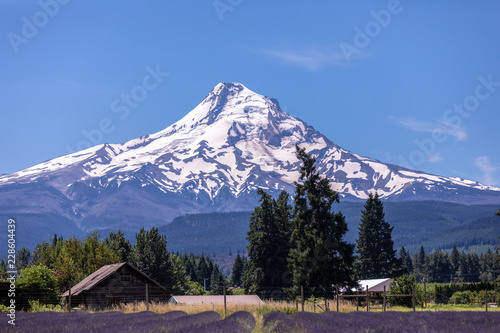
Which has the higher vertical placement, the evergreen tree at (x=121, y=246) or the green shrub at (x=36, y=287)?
the evergreen tree at (x=121, y=246)

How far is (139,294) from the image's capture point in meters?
66.0

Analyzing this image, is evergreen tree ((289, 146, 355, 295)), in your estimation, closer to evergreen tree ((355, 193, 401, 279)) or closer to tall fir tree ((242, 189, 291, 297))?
tall fir tree ((242, 189, 291, 297))

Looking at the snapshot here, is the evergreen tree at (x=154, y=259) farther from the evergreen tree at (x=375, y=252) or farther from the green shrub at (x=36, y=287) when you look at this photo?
the green shrub at (x=36, y=287)

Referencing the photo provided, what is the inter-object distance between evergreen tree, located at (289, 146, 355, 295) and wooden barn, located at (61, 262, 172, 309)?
14588mm

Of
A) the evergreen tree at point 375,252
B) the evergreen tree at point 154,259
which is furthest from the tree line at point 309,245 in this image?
the evergreen tree at point 154,259

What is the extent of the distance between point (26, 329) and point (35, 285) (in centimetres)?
3201

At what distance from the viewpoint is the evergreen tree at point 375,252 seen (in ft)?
404

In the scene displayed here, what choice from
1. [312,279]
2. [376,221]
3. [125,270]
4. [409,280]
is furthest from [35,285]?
[376,221]

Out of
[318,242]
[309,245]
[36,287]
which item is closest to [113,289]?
[36,287]

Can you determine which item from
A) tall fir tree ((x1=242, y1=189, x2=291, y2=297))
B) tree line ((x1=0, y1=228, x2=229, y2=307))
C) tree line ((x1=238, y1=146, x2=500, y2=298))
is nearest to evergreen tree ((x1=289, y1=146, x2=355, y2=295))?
tree line ((x1=238, y1=146, x2=500, y2=298))

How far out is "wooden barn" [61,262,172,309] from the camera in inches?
2446

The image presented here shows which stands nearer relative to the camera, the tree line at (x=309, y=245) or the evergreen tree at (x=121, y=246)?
the tree line at (x=309, y=245)

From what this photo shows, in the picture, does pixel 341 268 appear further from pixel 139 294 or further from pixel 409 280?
pixel 139 294

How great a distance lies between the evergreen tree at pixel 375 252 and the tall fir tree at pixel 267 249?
35185 millimetres
